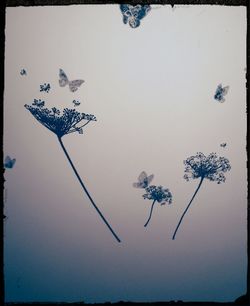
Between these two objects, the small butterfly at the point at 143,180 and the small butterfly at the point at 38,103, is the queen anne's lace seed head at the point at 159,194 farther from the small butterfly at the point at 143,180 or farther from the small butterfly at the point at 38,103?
the small butterfly at the point at 38,103

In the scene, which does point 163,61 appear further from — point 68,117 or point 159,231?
point 159,231

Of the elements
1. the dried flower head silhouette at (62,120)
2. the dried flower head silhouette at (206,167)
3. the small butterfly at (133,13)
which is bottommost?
the dried flower head silhouette at (206,167)

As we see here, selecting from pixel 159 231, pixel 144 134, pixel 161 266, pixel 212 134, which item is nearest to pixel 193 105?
pixel 212 134

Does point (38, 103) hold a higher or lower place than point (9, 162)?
higher

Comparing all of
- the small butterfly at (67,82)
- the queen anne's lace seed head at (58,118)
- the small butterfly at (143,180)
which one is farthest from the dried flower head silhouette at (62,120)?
the small butterfly at (143,180)

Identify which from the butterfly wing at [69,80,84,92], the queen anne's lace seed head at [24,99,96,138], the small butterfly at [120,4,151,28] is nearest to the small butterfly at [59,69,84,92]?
the butterfly wing at [69,80,84,92]

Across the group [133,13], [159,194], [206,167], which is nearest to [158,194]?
[159,194]

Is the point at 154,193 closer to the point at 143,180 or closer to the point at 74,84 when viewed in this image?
the point at 143,180
